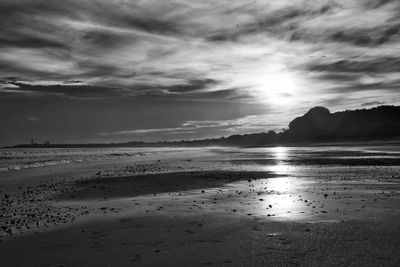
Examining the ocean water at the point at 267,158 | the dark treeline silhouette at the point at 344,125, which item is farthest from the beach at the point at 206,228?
the dark treeline silhouette at the point at 344,125

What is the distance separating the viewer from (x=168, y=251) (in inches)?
308

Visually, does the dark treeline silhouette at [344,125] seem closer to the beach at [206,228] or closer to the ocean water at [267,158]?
the ocean water at [267,158]

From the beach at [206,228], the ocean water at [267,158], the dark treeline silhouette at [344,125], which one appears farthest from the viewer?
the dark treeline silhouette at [344,125]

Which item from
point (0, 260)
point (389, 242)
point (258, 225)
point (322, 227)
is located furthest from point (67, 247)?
point (389, 242)

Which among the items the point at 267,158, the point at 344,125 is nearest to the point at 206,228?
the point at 267,158

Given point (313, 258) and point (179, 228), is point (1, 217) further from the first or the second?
point (313, 258)

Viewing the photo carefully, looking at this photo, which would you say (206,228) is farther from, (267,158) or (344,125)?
(344,125)

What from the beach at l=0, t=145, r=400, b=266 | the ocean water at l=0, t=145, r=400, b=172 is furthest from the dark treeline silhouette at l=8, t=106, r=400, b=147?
the beach at l=0, t=145, r=400, b=266

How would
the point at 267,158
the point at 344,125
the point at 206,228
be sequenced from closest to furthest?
the point at 206,228 → the point at 267,158 → the point at 344,125

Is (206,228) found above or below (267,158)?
above

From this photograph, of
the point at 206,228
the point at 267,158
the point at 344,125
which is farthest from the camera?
the point at 344,125

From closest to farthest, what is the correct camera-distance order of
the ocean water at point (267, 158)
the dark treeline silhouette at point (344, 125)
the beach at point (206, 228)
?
1. the beach at point (206, 228)
2. the ocean water at point (267, 158)
3. the dark treeline silhouette at point (344, 125)

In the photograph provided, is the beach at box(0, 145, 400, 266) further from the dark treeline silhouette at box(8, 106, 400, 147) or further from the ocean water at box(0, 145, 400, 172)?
the dark treeline silhouette at box(8, 106, 400, 147)

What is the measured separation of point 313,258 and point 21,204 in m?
12.7
